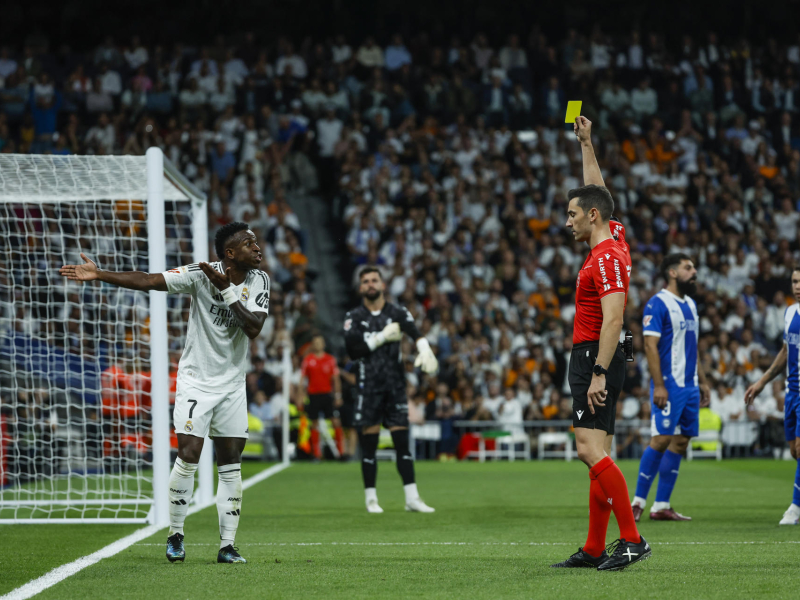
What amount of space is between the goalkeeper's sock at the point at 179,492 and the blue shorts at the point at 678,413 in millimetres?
4561

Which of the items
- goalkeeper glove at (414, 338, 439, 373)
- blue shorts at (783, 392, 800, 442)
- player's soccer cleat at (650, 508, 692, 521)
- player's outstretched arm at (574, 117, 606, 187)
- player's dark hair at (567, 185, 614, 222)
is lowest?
player's soccer cleat at (650, 508, 692, 521)

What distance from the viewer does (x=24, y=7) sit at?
85.8 ft

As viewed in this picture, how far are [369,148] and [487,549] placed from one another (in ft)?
58.8

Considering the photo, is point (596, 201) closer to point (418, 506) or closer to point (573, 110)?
point (573, 110)

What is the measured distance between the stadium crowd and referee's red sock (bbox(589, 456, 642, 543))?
1290 cm

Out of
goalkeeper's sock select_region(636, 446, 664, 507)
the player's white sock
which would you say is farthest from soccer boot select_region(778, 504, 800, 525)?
the player's white sock

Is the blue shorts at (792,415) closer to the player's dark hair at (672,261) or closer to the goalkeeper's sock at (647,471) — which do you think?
the goalkeeper's sock at (647,471)

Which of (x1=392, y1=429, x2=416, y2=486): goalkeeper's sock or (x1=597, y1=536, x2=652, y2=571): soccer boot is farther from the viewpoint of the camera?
(x1=392, y1=429, x2=416, y2=486): goalkeeper's sock

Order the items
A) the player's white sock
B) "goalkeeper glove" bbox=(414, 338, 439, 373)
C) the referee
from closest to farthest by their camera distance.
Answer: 1. the referee
2. "goalkeeper glove" bbox=(414, 338, 439, 373)
3. the player's white sock

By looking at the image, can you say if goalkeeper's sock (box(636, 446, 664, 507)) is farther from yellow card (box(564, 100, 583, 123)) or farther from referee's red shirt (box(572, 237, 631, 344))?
yellow card (box(564, 100, 583, 123))

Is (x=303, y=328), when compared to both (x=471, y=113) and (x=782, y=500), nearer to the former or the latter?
(x=471, y=113)

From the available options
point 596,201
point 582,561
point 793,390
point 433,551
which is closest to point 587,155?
Answer: point 596,201

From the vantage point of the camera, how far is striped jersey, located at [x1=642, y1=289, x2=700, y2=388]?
9.25 meters

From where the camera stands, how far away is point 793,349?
356 inches
